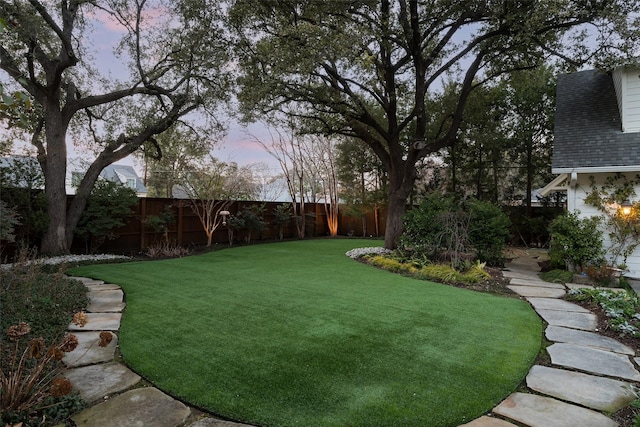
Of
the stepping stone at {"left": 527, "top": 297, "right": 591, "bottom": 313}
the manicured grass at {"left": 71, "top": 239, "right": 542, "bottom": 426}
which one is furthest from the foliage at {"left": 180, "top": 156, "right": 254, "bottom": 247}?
the stepping stone at {"left": 527, "top": 297, "right": 591, "bottom": 313}

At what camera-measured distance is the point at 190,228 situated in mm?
9930

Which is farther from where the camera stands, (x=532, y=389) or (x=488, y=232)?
(x=488, y=232)

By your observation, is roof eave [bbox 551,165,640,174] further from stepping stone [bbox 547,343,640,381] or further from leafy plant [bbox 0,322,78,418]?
leafy plant [bbox 0,322,78,418]

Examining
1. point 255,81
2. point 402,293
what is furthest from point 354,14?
point 402,293

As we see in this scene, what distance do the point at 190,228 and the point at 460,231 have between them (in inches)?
282

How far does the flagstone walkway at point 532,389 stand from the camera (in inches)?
73.9

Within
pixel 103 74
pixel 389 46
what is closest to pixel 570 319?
pixel 389 46

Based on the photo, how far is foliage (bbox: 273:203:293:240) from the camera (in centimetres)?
1173

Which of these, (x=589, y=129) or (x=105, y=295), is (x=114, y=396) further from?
(x=589, y=129)

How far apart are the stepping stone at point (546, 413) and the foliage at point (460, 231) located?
14.3 feet

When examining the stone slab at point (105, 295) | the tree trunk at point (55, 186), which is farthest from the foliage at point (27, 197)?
the stone slab at point (105, 295)

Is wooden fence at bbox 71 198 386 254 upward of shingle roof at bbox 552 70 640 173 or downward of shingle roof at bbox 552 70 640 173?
downward

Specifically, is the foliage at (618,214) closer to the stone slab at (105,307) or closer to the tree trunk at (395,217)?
the tree trunk at (395,217)

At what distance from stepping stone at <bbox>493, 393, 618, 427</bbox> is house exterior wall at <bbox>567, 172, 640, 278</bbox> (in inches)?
207
